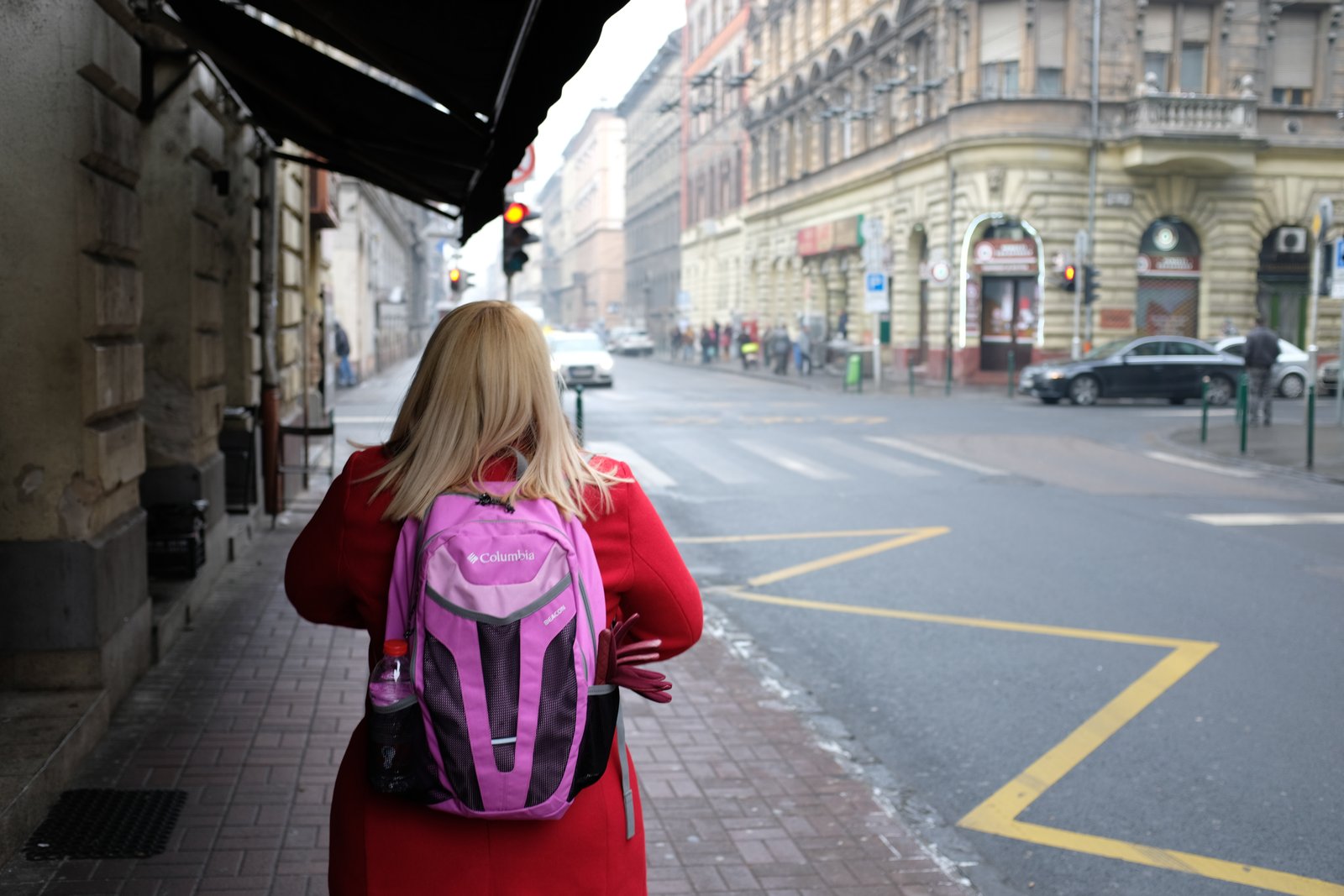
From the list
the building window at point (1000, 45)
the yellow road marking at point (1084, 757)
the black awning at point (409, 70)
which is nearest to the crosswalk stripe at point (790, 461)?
the black awning at point (409, 70)

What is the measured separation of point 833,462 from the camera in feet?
53.3

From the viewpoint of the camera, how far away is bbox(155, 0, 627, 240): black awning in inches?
199

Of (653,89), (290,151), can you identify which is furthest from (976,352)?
(653,89)

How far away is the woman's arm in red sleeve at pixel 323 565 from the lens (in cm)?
239

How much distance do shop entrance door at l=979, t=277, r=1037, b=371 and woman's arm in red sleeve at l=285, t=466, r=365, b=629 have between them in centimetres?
3318

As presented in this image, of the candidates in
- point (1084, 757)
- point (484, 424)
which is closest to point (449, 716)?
point (484, 424)

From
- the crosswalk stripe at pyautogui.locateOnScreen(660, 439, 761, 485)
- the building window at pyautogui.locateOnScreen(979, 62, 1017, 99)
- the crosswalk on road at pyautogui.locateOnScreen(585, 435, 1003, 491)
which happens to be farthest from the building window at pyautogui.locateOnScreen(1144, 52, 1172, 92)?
the crosswalk stripe at pyautogui.locateOnScreen(660, 439, 761, 485)

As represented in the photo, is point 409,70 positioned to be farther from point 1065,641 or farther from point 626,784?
point 1065,641

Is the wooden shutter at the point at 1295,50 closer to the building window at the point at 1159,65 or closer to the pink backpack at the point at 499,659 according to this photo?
the building window at the point at 1159,65

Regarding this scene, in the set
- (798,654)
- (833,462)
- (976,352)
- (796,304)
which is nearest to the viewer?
(798,654)

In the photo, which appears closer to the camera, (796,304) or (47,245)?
(47,245)

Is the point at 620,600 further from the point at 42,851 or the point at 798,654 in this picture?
the point at 798,654

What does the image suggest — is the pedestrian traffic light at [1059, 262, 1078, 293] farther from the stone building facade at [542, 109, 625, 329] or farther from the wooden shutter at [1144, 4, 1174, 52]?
the stone building facade at [542, 109, 625, 329]

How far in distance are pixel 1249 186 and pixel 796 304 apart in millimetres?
19820
